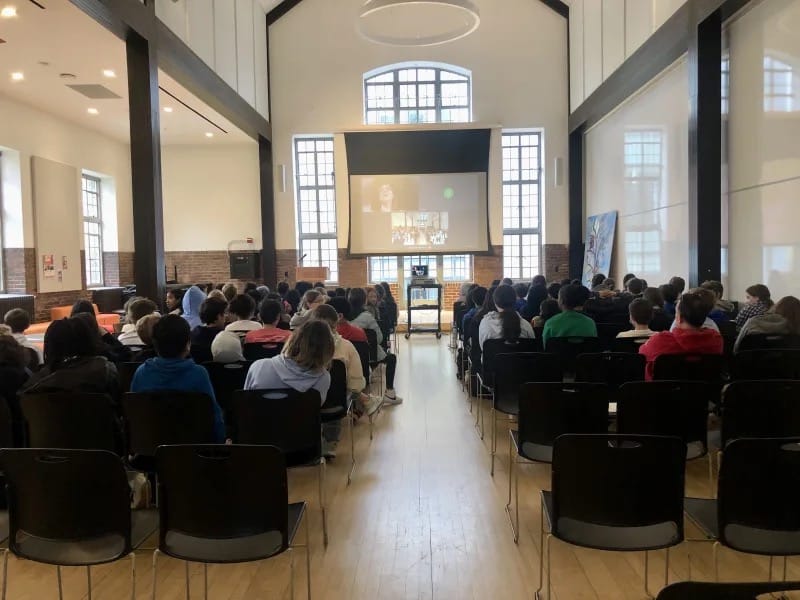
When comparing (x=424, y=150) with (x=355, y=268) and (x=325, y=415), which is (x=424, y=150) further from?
(x=325, y=415)

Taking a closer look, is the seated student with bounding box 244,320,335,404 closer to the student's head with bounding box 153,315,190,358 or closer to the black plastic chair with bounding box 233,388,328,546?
the black plastic chair with bounding box 233,388,328,546

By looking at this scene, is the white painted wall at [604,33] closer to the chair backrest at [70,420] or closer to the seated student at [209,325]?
the seated student at [209,325]

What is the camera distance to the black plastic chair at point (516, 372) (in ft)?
13.0

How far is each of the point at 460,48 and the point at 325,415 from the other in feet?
42.4

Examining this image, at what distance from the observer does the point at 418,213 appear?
1427 cm

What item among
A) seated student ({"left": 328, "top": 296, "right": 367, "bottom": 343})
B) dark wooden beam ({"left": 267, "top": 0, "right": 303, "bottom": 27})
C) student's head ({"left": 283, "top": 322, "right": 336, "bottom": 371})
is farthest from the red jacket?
dark wooden beam ({"left": 267, "top": 0, "right": 303, "bottom": 27})

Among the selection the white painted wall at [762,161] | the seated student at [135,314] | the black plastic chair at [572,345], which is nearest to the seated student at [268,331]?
the seated student at [135,314]

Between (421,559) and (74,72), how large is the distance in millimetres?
9239

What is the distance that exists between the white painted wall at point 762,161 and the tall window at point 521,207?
7278mm

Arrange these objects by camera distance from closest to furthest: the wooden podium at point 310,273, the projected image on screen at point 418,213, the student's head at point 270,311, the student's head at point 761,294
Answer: the student's head at point 270,311 → the student's head at point 761,294 → the wooden podium at point 310,273 → the projected image on screen at point 418,213

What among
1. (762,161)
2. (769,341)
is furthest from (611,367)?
(762,161)

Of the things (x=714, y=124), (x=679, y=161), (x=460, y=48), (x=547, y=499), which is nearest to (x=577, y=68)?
(x=460, y=48)

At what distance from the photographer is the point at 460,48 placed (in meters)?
14.6

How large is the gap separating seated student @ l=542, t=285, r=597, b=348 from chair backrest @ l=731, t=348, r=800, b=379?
1269 mm
